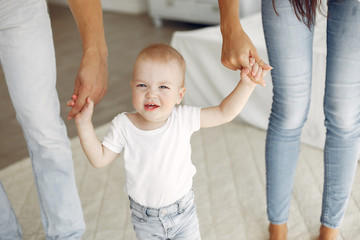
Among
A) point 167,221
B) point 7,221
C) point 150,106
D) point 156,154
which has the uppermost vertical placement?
point 150,106

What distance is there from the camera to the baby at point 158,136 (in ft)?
2.90

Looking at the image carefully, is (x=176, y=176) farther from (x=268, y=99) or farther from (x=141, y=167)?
(x=268, y=99)

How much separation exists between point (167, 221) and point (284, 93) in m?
0.45

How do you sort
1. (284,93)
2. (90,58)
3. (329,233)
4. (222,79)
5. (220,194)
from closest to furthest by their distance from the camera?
(90,58)
(284,93)
(329,233)
(220,194)
(222,79)

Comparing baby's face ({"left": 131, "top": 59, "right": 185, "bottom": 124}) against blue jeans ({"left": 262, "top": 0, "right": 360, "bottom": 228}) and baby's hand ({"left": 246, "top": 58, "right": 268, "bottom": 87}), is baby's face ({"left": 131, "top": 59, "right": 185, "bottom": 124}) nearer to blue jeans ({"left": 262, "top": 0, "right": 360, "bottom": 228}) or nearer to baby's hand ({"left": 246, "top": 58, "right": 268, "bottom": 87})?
baby's hand ({"left": 246, "top": 58, "right": 268, "bottom": 87})

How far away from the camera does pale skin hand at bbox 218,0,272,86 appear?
35.0 inches

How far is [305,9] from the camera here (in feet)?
3.26

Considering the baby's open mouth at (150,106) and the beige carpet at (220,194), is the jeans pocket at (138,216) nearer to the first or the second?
the baby's open mouth at (150,106)

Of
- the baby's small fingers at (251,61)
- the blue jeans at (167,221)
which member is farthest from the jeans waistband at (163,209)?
the baby's small fingers at (251,61)

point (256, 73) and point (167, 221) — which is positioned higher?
point (256, 73)

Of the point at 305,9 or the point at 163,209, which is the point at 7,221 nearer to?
the point at 163,209

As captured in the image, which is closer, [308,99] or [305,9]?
[305,9]

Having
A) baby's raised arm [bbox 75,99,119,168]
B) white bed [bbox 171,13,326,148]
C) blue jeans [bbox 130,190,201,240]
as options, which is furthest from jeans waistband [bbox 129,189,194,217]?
white bed [bbox 171,13,326,148]

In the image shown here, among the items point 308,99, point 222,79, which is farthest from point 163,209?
point 222,79
